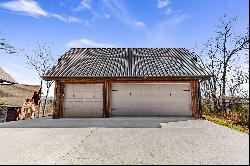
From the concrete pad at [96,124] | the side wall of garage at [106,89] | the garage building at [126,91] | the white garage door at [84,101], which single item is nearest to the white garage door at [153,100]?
the garage building at [126,91]

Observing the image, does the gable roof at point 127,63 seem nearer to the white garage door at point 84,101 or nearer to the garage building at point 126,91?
the garage building at point 126,91

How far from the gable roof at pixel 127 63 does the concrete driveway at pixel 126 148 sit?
6982 millimetres

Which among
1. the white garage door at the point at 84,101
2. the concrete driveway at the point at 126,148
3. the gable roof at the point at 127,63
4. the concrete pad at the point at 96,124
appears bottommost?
the concrete pad at the point at 96,124

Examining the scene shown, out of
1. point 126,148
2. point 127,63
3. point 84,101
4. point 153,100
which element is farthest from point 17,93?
point 126,148

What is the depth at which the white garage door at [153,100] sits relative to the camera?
15.9 meters

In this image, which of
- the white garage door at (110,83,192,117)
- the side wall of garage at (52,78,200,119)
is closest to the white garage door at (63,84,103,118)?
the side wall of garage at (52,78,200,119)

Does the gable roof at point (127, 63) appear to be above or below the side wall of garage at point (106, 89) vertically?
above

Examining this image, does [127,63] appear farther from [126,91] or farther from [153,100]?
[153,100]

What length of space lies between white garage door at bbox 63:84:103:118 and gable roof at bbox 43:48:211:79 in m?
1.07

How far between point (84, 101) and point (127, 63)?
4171 millimetres

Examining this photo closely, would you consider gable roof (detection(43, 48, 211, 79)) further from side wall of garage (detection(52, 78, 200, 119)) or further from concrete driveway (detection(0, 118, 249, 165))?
concrete driveway (detection(0, 118, 249, 165))

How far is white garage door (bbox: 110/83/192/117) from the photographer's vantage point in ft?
52.3

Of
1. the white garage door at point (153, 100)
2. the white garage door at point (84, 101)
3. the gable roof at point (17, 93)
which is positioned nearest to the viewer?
the white garage door at point (153, 100)

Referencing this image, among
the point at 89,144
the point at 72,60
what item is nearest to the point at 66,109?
the point at 72,60
